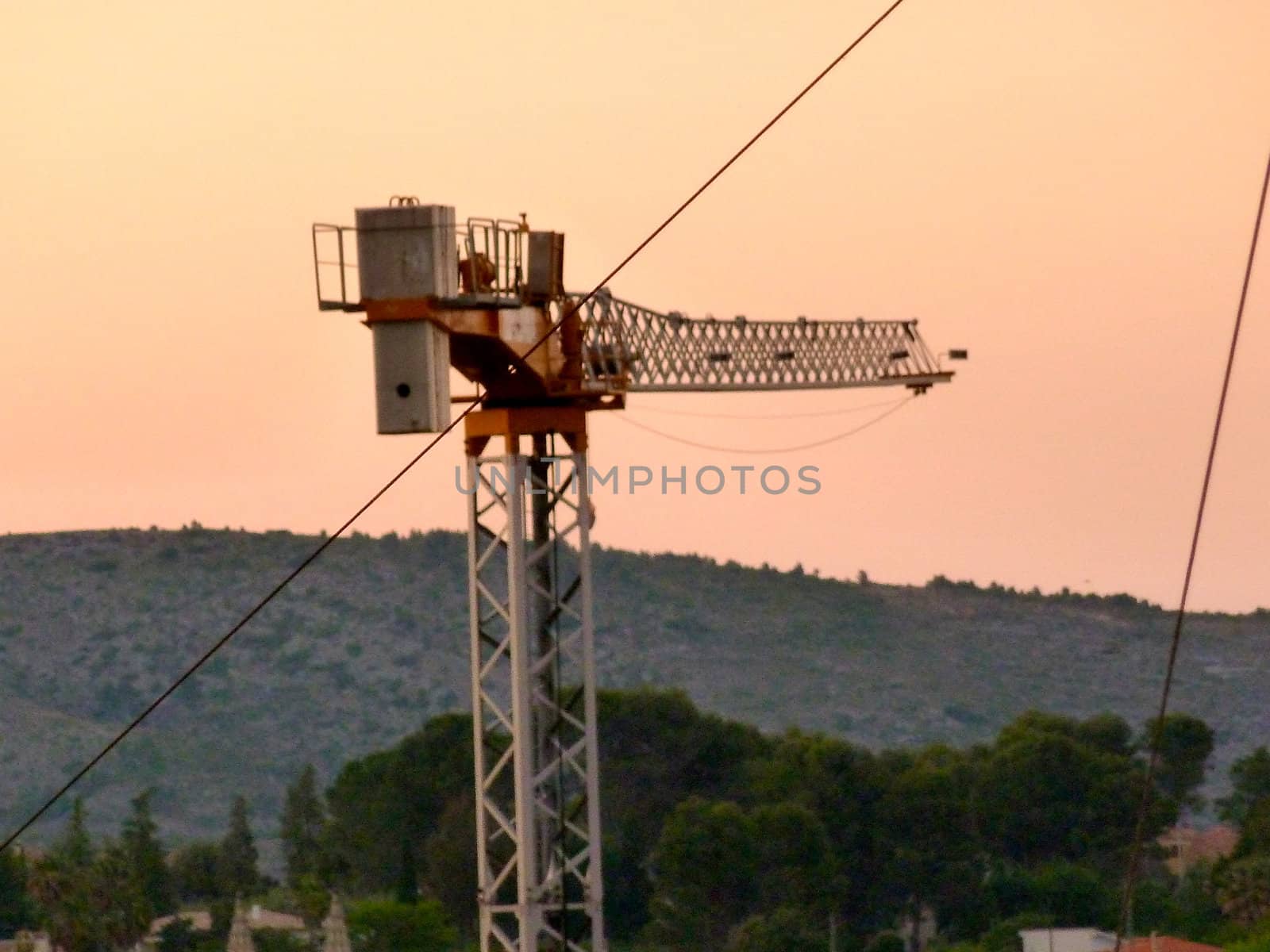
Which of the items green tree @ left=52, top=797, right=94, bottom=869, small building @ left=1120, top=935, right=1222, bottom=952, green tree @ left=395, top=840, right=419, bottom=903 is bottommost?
small building @ left=1120, top=935, right=1222, bottom=952

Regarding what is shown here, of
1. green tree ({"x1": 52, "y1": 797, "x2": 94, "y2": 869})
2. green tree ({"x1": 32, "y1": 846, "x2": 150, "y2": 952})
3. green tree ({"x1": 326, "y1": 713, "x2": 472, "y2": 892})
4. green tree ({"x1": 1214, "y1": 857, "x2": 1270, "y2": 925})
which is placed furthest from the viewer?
green tree ({"x1": 52, "y1": 797, "x2": 94, "y2": 869})

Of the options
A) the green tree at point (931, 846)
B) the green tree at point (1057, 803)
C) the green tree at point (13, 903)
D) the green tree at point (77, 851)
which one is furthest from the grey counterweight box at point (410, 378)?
the green tree at point (77, 851)

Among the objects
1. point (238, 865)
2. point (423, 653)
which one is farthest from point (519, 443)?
point (423, 653)

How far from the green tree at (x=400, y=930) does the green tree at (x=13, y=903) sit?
13752mm

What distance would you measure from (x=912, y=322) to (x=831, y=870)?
5329 centimetres

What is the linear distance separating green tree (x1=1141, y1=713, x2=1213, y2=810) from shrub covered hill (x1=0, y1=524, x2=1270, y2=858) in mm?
58560

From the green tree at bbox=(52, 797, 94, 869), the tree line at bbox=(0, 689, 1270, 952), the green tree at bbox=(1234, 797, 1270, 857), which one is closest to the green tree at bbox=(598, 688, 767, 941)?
the tree line at bbox=(0, 689, 1270, 952)

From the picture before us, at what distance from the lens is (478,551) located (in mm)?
28156

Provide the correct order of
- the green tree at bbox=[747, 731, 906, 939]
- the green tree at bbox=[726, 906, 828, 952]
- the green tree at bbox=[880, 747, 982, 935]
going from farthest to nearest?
the green tree at bbox=[880, 747, 982, 935] < the green tree at bbox=[747, 731, 906, 939] < the green tree at bbox=[726, 906, 828, 952]

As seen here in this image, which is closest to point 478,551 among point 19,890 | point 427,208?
point 427,208

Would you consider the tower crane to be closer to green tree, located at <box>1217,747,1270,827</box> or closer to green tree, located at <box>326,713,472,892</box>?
green tree, located at <box>326,713,472,892</box>

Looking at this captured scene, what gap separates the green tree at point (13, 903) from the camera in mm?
95188

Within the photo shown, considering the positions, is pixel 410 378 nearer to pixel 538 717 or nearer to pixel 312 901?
pixel 538 717

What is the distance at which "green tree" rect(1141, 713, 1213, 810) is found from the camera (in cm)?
11144
